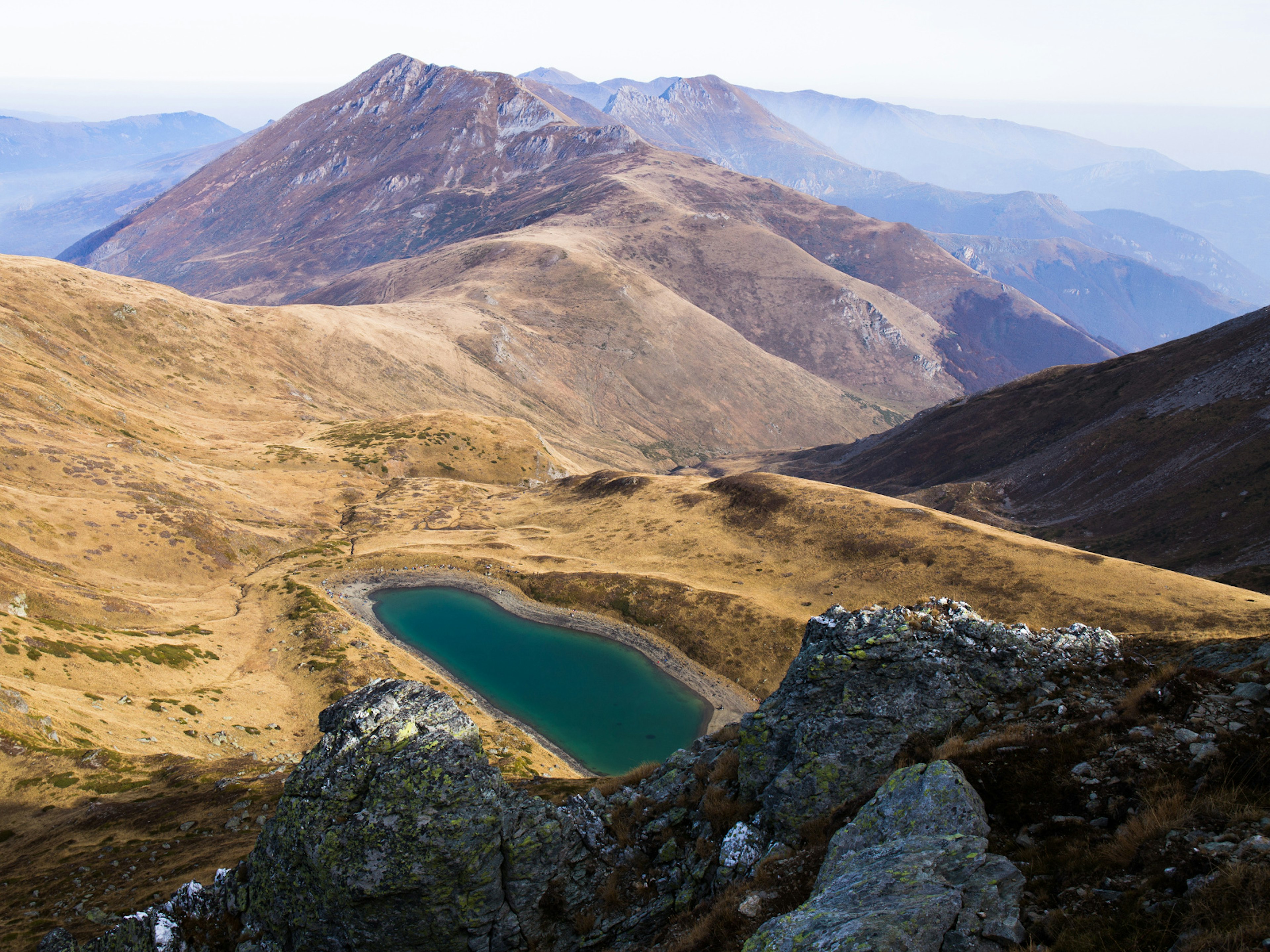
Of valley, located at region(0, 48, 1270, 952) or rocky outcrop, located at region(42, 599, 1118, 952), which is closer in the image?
valley, located at region(0, 48, 1270, 952)

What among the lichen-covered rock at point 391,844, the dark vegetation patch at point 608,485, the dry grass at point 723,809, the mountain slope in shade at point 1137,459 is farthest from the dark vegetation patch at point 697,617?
the mountain slope in shade at point 1137,459

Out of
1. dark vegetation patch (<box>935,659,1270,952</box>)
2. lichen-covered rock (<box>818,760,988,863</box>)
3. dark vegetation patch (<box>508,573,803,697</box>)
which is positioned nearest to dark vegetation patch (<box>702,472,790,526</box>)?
dark vegetation patch (<box>508,573,803,697</box>)

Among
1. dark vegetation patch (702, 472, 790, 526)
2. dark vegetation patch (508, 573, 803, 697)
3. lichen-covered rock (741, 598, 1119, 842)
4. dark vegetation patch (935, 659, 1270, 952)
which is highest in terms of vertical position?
dark vegetation patch (935, 659, 1270, 952)

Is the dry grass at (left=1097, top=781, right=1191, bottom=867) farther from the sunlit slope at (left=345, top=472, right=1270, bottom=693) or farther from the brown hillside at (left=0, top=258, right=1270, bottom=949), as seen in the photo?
the sunlit slope at (left=345, top=472, right=1270, bottom=693)

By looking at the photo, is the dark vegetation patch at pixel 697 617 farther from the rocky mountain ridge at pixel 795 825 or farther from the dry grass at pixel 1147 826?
the dry grass at pixel 1147 826

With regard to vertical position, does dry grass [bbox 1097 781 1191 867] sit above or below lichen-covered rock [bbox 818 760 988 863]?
above

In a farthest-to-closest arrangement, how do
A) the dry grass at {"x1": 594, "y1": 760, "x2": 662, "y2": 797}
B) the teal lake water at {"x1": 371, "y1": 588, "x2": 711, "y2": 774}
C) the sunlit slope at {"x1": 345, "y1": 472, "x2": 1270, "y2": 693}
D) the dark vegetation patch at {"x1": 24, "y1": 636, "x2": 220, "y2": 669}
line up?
1. the sunlit slope at {"x1": 345, "y1": 472, "x2": 1270, "y2": 693}
2. the teal lake water at {"x1": 371, "y1": 588, "x2": 711, "y2": 774}
3. the dark vegetation patch at {"x1": 24, "y1": 636, "x2": 220, "y2": 669}
4. the dry grass at {"x1": 594, "y1": 760, "x2": 662, "y2": 797}

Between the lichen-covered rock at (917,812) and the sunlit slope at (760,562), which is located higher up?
the lichen-covered rock at (917,812)
